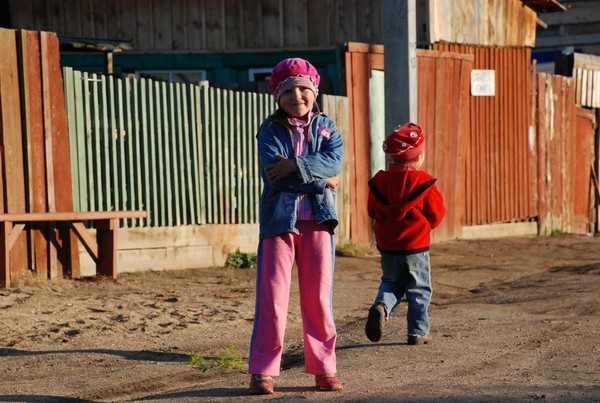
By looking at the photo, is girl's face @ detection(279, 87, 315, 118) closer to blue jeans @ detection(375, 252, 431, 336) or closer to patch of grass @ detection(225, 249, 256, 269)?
blue jeans @ detection(375, 252, 431, 336)

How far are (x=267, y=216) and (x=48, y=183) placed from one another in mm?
4730

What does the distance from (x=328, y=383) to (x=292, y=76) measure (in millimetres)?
1489

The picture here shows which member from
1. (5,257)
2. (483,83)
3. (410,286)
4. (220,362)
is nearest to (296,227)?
(220,362)

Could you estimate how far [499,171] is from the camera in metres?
17.4

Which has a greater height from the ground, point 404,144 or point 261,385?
point 404,144

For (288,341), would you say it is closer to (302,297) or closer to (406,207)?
(406,207)

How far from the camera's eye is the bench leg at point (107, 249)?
10.5 metres

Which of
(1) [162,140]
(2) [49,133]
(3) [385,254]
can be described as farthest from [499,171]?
(3) [385,254]

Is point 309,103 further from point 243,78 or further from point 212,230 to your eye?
point 243,78

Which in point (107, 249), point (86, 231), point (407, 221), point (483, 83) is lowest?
point (107, 249)

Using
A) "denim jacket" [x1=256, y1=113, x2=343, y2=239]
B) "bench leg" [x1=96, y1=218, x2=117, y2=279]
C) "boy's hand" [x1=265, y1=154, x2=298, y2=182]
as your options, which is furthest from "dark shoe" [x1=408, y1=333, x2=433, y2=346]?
"bench leg" [x1=96, y1=218, x2=117, y2=279]

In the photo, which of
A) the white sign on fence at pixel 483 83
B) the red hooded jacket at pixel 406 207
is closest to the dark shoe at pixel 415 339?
the red hooded jacket at pixel 406 207

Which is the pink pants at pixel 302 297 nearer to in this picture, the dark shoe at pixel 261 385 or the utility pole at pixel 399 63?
the dark shoe at pixel 261 385

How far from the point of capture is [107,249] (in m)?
10.5
